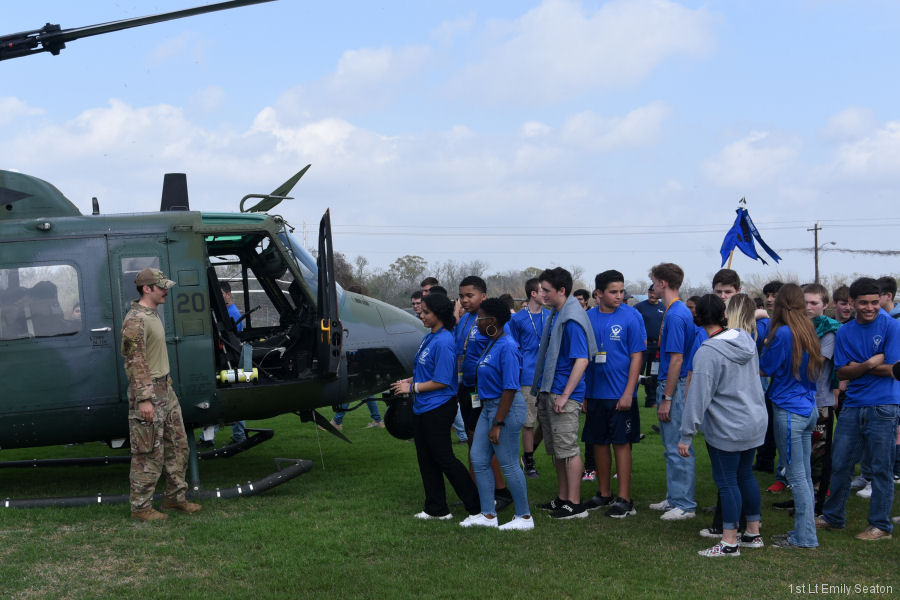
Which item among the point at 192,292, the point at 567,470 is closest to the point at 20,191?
the point at 192,292

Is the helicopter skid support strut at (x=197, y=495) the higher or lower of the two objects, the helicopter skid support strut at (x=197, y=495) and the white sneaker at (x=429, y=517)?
the higher

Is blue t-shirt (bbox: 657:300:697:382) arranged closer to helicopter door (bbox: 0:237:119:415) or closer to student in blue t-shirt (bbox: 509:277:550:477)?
student in blue t-shirt (bbox: 509:277:550:477)

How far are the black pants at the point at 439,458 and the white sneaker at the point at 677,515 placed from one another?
5.04 feet

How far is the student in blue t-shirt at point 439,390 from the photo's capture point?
6340 mm

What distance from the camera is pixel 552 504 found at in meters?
6.83

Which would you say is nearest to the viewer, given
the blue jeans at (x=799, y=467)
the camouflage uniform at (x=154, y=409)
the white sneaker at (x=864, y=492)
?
the blue jeans at (x=799, y=467)

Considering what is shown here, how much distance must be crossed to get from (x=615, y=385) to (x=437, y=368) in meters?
1.49

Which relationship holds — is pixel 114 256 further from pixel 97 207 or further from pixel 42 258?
pixel 97 207

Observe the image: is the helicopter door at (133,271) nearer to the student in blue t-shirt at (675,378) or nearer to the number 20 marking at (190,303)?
the number 20 marking at (190,303)

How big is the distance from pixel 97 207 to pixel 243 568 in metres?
4.58

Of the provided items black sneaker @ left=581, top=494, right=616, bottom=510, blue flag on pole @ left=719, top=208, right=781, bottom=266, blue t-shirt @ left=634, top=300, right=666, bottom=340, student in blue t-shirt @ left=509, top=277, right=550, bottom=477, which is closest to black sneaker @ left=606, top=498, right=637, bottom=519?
black sneaker @ left=581, top=494, right=616, bottom=510

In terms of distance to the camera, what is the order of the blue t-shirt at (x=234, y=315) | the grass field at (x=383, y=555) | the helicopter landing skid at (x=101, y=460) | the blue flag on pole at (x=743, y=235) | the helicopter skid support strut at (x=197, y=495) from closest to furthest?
the grass field at (x=383, y=555) → the helicopter skid support strut at (x=197, y=495) → the helicopter landing skid at (x=101, y=460) → the blue t-shirt at (x=234, y=315) → the blue flag on pole at (x=743, y=235)

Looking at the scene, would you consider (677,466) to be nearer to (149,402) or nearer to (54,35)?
(149,402)

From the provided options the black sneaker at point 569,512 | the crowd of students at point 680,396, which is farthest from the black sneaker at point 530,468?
the black sneaker at point 569,512
